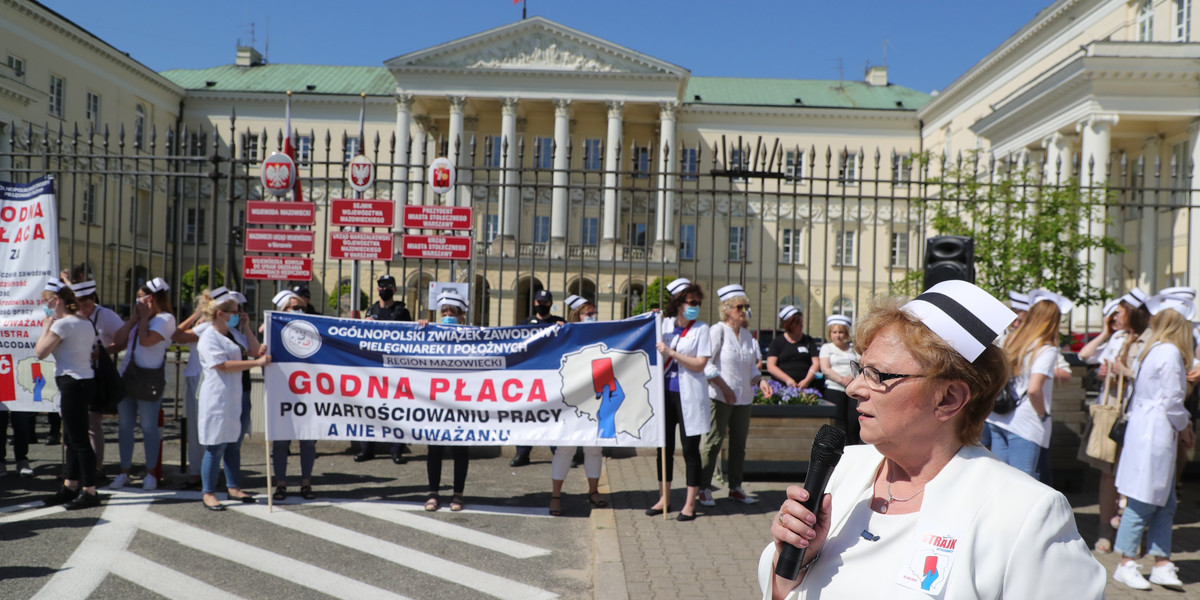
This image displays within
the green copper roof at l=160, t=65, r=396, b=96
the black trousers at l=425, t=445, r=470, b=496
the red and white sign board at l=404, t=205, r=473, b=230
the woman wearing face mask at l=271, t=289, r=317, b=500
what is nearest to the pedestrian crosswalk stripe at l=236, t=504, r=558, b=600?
the woman wearing face mask at l=271, t=289, r=317, b=500

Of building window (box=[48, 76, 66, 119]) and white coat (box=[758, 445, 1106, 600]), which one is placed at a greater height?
building window (box=[48, 76, 66, 119])

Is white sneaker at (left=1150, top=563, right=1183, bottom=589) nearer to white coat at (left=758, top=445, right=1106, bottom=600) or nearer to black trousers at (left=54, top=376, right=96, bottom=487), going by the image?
white coat at (left=758, top=445, right=1106, bottom=600)

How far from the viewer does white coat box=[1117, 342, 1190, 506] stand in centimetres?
584

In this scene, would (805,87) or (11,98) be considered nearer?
(11,98)

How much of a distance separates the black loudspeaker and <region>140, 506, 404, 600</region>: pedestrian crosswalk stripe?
4775mm

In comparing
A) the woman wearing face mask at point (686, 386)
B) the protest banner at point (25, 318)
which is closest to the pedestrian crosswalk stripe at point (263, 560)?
the protest banner at point (25, 318)

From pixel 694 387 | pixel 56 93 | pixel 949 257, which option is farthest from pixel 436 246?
pixel 56 93

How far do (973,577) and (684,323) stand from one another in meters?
6.16

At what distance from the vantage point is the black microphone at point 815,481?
200cm

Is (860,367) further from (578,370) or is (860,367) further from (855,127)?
(855,127)

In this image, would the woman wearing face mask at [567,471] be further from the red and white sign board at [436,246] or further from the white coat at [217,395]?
the red and white sign board at [436,246]

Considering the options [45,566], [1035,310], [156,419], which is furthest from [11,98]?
[1035,310]

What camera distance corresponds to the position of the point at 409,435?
26.4 ft

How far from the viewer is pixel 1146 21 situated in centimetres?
3462
